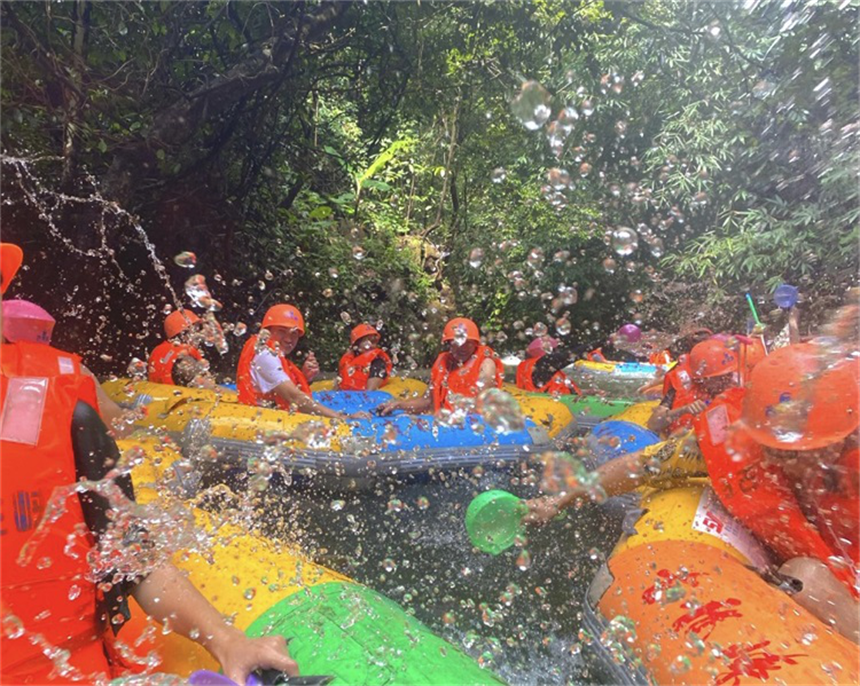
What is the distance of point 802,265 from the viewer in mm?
7648

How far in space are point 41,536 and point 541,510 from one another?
1.69 meters

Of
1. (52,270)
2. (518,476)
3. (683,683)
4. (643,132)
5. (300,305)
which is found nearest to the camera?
(683,683)

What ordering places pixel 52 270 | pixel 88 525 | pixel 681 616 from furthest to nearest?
pixel 52 270 < pixel 681 616 < pixel 88 525

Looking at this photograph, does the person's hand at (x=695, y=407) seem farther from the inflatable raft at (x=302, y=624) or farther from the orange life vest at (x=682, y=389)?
the inflatable raft at (x=302, y=624)

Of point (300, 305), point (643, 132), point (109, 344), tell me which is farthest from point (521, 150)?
point (109, 344)

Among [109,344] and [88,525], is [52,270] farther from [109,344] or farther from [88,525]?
[88,525]

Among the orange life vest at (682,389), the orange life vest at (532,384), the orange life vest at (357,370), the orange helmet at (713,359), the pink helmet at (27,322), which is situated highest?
the orange helmet at (713,359)

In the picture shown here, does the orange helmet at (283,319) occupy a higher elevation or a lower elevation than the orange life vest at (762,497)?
lower

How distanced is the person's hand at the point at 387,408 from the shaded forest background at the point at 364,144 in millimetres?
1653

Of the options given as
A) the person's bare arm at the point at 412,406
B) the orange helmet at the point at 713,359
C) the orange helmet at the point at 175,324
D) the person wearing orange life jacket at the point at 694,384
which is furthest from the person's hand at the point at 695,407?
the orange helmet at the point at 175,324

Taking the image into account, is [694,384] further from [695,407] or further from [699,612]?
[699,612]

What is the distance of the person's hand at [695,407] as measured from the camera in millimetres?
3935

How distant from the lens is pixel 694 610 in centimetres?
214

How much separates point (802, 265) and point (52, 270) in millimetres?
8190
